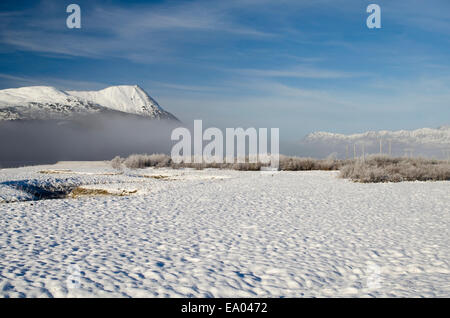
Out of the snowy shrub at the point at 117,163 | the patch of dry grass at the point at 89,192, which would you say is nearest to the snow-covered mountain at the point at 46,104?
the snowy shrub at the point at 117,163

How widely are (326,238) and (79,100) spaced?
682ft

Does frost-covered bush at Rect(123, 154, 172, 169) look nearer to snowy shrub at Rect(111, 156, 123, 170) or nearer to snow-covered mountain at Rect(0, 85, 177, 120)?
snowy shrub at Rect(111, 156, 123, 170)

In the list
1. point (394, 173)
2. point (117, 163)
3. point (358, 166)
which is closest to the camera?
point (394, 173)

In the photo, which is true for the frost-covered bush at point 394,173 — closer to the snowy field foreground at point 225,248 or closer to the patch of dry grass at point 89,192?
the snowy field foreground at point 225,248

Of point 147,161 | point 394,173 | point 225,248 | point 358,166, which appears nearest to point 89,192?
point 225,248

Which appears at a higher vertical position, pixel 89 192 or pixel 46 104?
pixel 46 104

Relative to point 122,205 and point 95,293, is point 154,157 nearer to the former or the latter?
point 122,205

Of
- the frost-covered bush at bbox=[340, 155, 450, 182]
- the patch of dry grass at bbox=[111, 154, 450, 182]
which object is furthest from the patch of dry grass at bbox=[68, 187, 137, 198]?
the frost-covered bush at bbox=[340, 155, 450, 182]

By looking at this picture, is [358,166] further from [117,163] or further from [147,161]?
[117,163]

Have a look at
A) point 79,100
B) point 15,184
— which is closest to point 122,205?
point 15,184

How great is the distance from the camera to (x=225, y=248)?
6.97 m

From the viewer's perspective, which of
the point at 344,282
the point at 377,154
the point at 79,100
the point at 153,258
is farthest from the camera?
the point at 79,100

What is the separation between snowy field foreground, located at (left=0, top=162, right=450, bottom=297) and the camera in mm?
4996
